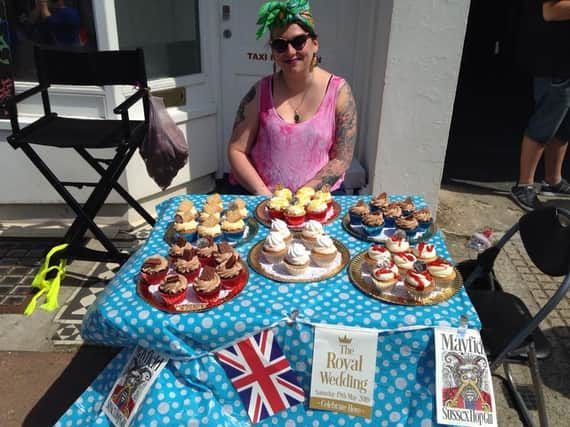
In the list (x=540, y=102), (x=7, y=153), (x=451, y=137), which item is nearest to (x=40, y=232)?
(x=7, y=153)

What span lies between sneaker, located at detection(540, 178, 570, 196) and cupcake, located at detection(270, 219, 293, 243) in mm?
3908

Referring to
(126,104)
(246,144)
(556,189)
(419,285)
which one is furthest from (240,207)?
(556,189)

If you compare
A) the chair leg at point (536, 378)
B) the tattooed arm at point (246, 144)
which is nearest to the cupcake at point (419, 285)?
the chair leg at point (536, 378)

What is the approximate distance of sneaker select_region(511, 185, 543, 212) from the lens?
4.64 m

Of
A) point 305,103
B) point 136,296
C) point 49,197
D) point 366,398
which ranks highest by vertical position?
point 305,103

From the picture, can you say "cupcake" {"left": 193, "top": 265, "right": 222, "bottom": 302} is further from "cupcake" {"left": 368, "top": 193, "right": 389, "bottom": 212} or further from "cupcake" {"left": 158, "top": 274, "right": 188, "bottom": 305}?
"cupcake" {"left": 368, "top": 193, "right": 389, "bottom": 212}

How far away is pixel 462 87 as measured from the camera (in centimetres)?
991

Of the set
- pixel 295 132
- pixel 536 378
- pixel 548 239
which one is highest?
pixel 295 132

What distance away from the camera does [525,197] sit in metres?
4.70

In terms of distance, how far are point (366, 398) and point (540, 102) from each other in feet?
12.9

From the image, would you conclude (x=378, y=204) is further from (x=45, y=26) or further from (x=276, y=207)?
(x=45, y=26)

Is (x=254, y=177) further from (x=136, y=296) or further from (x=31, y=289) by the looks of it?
(x=31, y=289)

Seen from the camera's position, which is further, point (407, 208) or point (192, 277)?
point (407, 208)

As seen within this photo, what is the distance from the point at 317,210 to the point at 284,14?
38.8 inches
